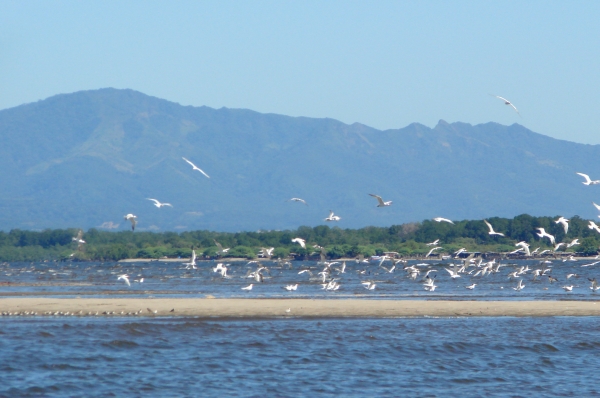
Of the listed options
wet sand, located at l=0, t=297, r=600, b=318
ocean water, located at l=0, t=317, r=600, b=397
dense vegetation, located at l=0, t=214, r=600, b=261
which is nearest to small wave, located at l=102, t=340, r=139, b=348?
ocean water, located at l=0, t=317, r=600, b=397

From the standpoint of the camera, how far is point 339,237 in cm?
13112

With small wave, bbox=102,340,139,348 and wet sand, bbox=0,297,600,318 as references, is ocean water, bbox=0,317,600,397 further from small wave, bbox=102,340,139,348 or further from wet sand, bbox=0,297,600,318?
wet sand, bbox=0,297,600,318

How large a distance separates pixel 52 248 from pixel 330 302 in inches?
4423

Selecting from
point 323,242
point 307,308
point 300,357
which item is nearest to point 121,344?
point 300,357

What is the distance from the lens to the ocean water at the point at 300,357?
22281mm

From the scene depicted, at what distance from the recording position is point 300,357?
25859mm

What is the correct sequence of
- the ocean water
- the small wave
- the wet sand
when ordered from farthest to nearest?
the wet sand < the small wave < the ocean water

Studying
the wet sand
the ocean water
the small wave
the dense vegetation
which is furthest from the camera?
the dense vegetation

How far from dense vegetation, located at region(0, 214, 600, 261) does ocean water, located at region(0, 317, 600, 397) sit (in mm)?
75071

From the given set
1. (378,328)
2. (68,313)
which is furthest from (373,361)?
(68,313)

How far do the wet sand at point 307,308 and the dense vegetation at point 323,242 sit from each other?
67.9 metres

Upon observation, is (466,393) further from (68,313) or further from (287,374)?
(68,313)

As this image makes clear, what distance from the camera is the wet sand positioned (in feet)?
112

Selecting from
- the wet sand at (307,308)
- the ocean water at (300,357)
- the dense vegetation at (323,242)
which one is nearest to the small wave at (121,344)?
the ocean water at (300,357)
